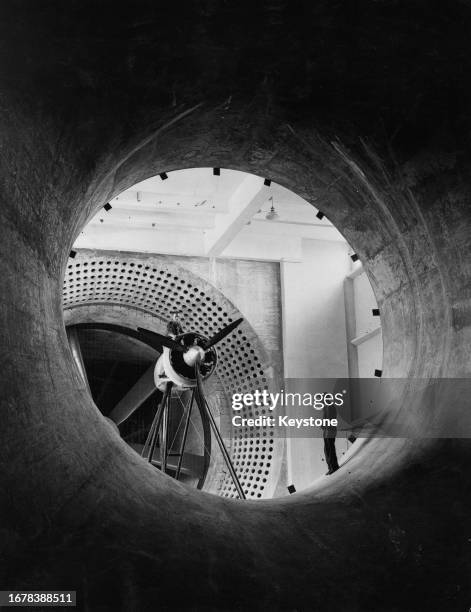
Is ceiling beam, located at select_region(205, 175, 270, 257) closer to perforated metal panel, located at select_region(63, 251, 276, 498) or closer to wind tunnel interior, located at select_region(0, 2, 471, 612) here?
perforated metal panel, located at select_region(63, 251, 276, 498)

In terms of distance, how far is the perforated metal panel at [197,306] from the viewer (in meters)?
Answer: 8.48

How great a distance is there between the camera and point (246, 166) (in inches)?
164

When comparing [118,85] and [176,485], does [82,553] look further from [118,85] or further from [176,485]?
[118,85]

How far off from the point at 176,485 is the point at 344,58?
1.88 m

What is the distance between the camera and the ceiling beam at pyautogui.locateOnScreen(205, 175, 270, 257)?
27.0 ft

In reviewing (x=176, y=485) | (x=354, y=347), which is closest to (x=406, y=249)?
(x=176, y=485)

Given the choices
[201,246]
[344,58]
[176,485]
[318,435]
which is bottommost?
[176,485]

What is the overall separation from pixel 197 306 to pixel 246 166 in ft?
15.8

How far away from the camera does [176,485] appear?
3039mm

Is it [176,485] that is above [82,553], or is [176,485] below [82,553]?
above

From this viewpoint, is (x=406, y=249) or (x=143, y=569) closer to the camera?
(x=143, y=569)

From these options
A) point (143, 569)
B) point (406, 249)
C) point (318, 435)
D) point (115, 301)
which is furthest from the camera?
point (318, 435)

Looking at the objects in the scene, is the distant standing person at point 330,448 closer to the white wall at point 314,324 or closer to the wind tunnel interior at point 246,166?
the wind tunnel interior at point 246,166

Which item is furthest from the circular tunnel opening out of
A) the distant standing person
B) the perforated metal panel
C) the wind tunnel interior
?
the wind tunnel interior
